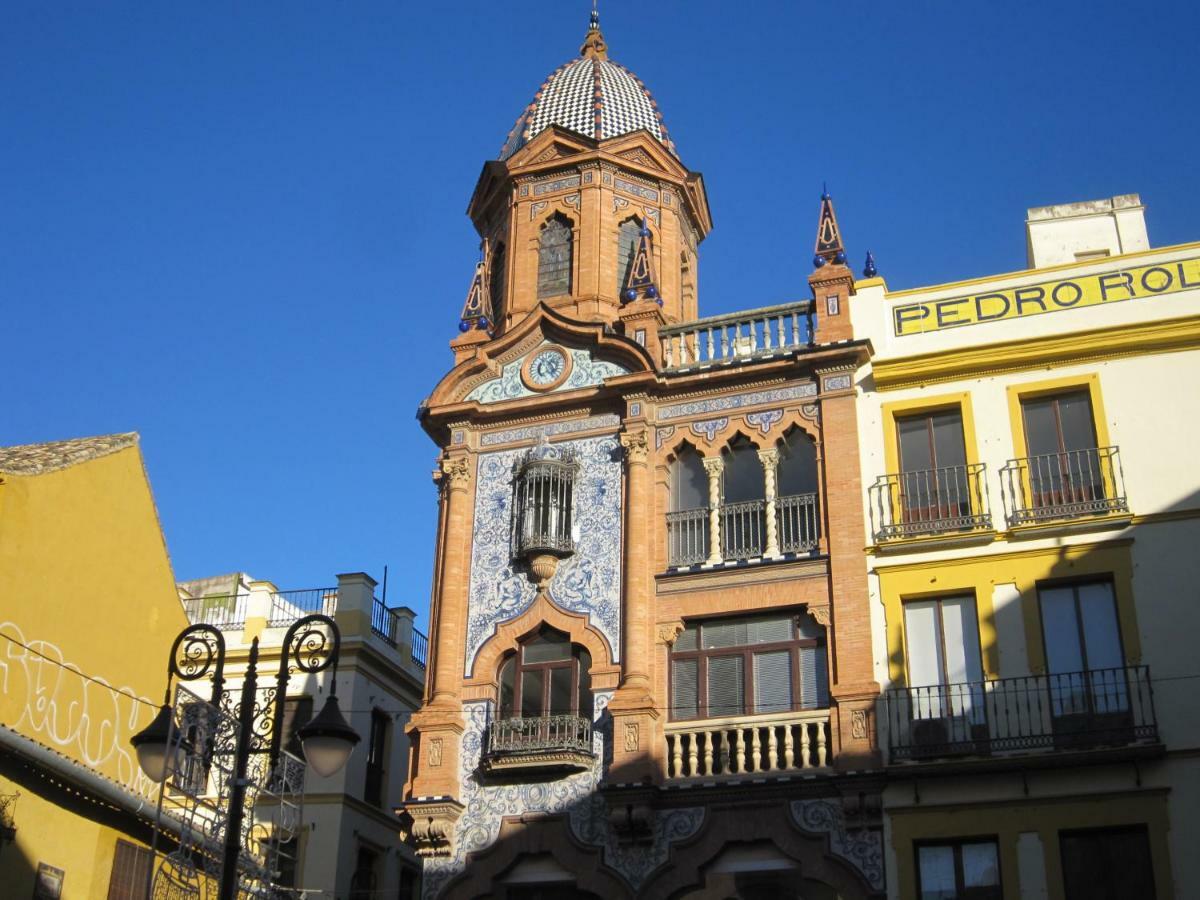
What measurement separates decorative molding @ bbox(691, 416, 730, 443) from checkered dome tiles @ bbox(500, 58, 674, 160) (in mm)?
8475

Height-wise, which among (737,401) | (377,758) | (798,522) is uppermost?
(737,401)

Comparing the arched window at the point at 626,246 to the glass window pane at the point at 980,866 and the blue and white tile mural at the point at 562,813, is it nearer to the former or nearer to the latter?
the blue and white tile mural at the point at 562,813

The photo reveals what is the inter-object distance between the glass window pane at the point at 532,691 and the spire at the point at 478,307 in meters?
7.57

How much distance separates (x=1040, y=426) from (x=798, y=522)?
15.0 feet

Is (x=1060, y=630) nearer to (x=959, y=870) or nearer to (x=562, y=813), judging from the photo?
(x=959, y=870)

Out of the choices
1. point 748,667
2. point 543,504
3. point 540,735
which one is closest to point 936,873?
point 748,667

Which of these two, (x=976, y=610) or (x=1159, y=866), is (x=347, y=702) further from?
(x=1159, y=866)

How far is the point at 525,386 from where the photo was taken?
29.4m

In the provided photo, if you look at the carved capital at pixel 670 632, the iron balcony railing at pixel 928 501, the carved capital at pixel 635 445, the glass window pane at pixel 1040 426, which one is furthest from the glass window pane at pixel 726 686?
the glass window pane at pixel 1040 426

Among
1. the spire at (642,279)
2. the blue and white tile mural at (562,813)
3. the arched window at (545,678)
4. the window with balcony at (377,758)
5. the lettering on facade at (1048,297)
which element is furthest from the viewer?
the window with balcony at (377,758)

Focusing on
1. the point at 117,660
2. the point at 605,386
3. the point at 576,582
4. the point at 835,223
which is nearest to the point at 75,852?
the point at 117,660

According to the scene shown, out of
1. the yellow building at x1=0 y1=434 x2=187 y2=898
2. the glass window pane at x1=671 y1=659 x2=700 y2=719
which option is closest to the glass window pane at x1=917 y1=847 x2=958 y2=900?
the glass window pane at x1=671 y1=659 x2=700 y2=719

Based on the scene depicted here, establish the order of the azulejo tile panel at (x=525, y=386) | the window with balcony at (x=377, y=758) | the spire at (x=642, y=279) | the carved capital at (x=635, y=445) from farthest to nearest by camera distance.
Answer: the window with balcony at (x=377, y=758) → the spire at (x=642, y=279) → the azulejo tile panel at (x=525, y=386) → the carved capital at (x=635, y=445)

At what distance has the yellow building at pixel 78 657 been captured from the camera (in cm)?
2091
